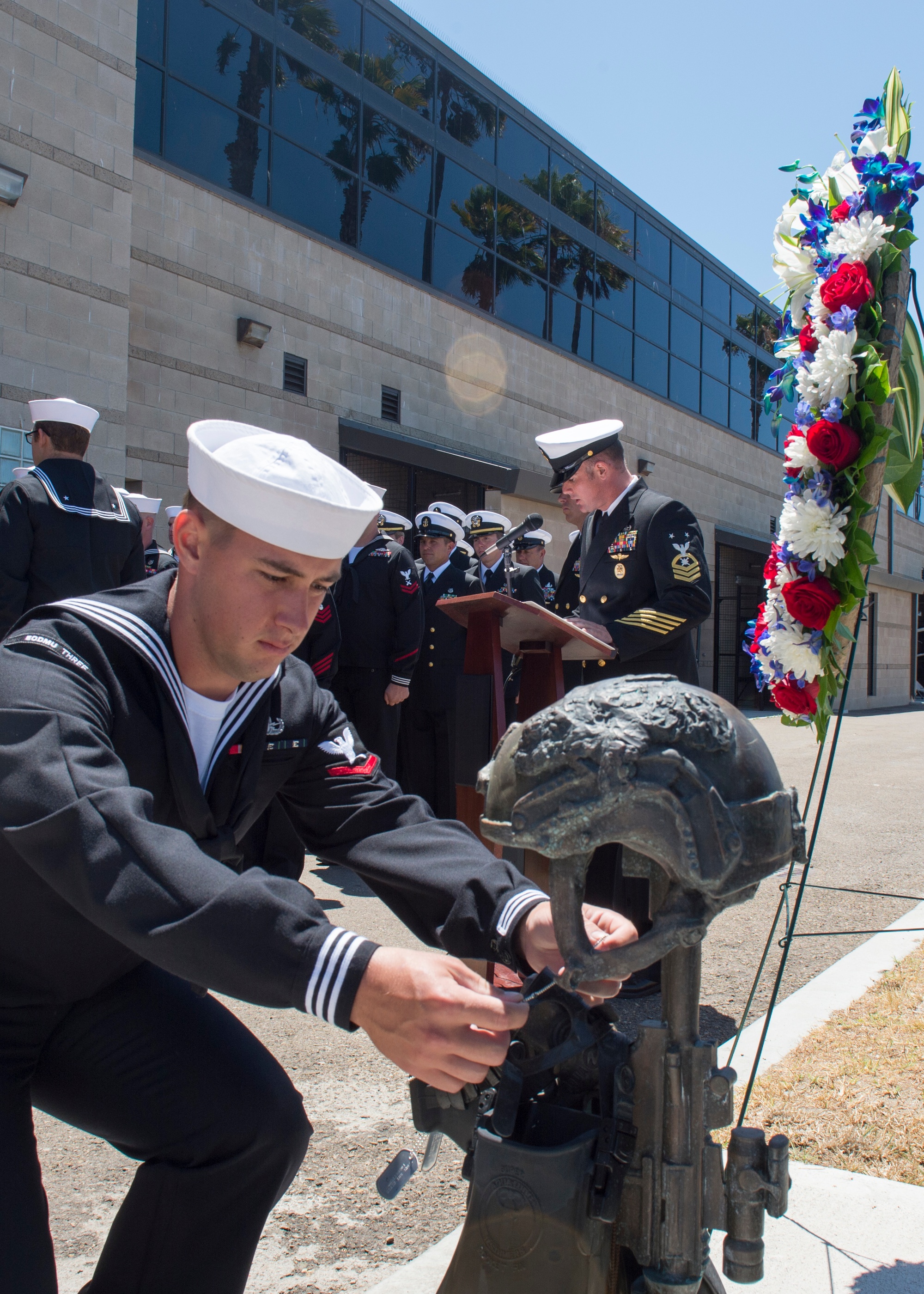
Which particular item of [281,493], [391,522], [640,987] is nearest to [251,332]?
[391,522]

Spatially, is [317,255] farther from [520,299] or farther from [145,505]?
[145,505]

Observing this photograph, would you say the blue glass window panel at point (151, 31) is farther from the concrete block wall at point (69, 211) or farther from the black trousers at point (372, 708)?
the black trousers at point (372, 708)

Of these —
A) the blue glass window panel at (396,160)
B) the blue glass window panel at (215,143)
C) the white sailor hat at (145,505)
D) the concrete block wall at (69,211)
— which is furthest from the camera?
the blue glass window panel at (396,160)

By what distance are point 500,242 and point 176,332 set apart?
759 centimetres

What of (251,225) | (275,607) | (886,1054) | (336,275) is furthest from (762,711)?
(275,607)

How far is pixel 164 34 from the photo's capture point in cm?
1152

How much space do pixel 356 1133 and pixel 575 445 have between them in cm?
279

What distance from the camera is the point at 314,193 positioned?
1370cm

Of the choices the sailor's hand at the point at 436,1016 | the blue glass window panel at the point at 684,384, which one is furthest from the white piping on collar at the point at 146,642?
the blue glass window panel at the point at 684,384

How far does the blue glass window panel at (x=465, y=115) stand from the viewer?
16.0 metres

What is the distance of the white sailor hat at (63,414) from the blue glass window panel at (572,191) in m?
15.4

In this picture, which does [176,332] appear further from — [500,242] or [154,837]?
[154,837]

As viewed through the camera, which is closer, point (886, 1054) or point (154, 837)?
point (154, 837)

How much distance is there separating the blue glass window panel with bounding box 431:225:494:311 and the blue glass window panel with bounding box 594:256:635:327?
3897mm
